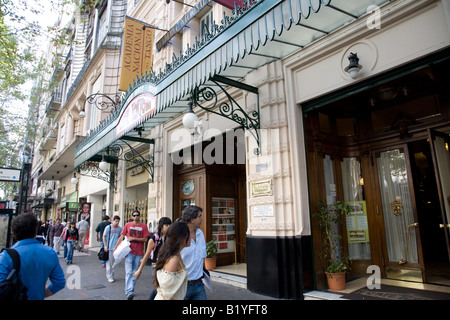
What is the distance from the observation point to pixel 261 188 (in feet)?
20.1

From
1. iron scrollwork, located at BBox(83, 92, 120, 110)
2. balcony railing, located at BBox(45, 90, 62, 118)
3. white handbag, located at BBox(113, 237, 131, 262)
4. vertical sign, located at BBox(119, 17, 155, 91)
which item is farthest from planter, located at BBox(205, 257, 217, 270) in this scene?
balcony railing, located at BBox(45, 90, 62, 118)

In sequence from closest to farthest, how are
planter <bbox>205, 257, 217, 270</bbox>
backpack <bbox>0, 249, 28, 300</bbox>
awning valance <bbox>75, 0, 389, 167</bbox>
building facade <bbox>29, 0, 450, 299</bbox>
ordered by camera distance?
backpack <bbox>0, 249, 28, 300</bbox> → awning valance <bbox>75, 0, 389, 167</bbox> → building facade <bbox>29, 0, 450, 299</bbox> → planter <bbox>205, 257, 217, 270</bbox>

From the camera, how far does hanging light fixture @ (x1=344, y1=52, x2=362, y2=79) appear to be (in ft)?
15.8

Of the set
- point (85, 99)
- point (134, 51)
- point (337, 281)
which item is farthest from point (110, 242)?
point (85, 99)

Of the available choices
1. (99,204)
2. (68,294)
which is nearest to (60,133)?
(99,204)

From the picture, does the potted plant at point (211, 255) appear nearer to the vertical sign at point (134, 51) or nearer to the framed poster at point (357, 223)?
the framed poster at point (357, 223)

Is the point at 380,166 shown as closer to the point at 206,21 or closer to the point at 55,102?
the point at 206,21

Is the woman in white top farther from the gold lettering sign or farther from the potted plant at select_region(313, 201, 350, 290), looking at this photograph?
the potted plant at select_region(313, 201, 350, 290)

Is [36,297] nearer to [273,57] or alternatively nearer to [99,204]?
[273,57]

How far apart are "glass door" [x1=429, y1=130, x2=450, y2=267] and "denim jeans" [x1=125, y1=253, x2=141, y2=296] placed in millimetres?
5583

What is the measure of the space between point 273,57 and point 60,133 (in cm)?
2343

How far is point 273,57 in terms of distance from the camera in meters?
6.15

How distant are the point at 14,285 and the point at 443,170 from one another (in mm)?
6121

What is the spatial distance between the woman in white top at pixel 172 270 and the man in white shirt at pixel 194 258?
0.59 m
